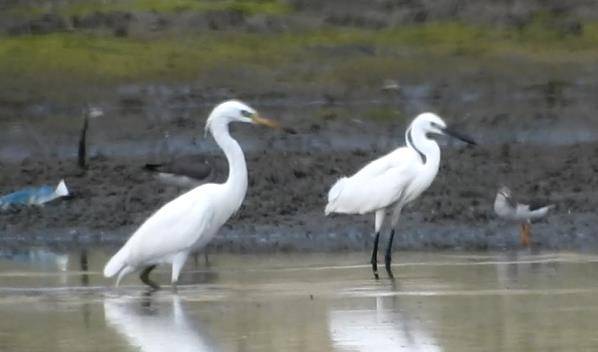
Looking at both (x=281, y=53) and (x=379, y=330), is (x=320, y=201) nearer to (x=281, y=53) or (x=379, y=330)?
(x=379, y=330)

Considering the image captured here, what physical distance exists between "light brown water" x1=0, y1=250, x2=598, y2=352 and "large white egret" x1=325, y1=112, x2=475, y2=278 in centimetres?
48

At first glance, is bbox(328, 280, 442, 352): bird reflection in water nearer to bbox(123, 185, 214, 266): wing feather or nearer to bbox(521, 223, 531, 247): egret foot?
bbox(123, 185, 214, 266): wing feather

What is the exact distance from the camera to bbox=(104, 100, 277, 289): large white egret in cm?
1446

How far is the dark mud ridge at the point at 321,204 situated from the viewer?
18.0 metres

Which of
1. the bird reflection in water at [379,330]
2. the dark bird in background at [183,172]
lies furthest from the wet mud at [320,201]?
the bird reflection in water at [379,330]

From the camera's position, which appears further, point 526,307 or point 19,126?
point 19,126

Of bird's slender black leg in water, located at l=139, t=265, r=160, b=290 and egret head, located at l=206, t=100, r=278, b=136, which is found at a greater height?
egret head, located at l=206, t=100, r=278, b=136

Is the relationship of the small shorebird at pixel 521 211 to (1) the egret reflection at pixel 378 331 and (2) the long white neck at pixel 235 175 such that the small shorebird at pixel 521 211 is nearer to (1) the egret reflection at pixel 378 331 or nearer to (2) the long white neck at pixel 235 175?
(2) the long white neck at pixel 235 175

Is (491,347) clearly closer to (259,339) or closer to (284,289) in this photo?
(259,339)

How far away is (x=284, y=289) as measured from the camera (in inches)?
555

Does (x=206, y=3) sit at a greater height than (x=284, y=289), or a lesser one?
greater

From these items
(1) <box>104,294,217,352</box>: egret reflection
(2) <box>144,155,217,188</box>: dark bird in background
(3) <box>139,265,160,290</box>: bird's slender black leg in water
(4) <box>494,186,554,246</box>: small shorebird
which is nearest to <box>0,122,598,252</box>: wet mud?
(4) <box>494,186,554,246</box>: small shorebird

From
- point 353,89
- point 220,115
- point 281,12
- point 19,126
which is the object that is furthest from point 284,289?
point 281,12

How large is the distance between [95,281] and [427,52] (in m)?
16.1
